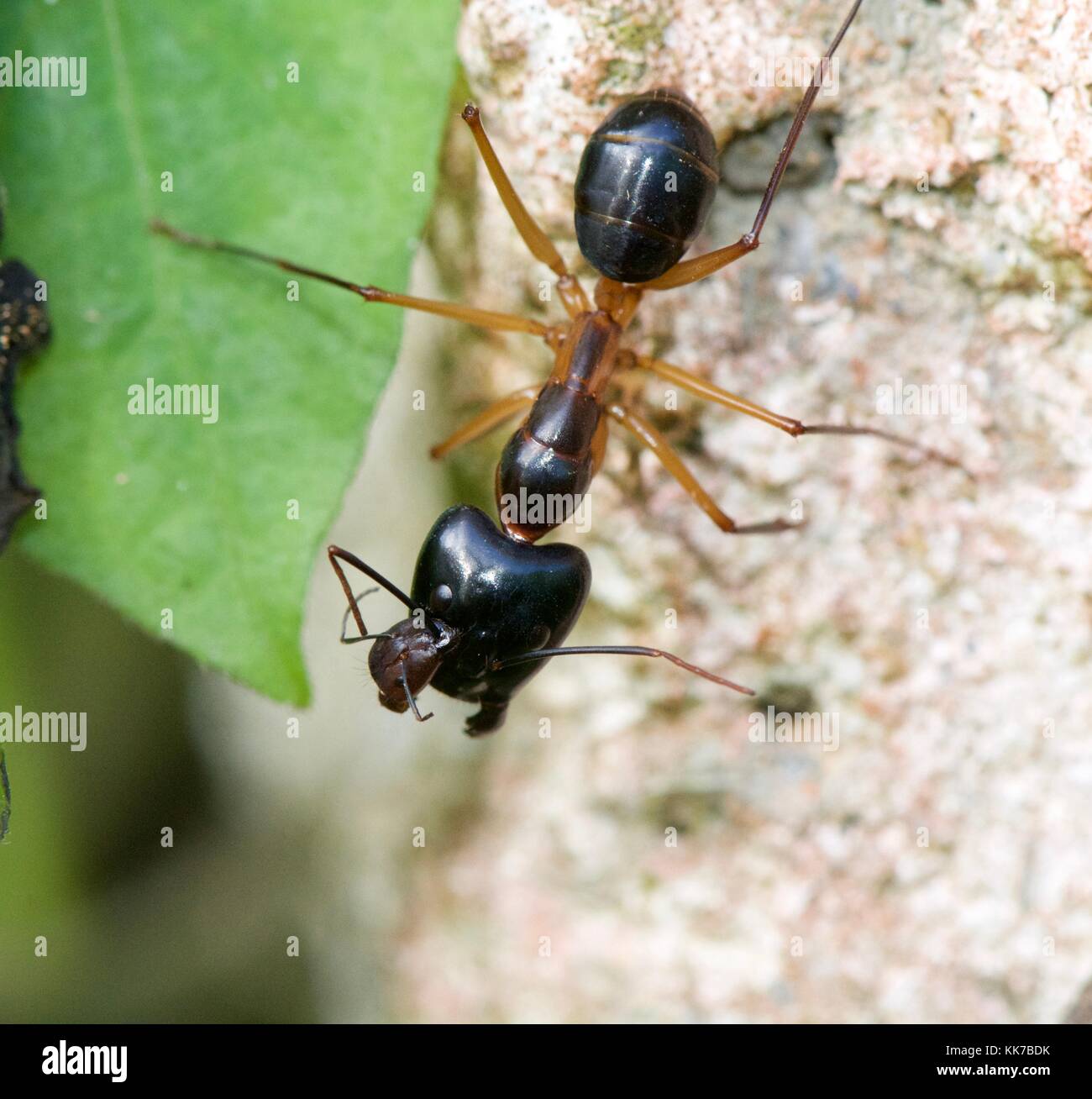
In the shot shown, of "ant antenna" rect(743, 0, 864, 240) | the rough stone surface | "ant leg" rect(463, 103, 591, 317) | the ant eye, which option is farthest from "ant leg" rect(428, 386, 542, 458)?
"ant antenna" rect(743, 0, 864, 240)

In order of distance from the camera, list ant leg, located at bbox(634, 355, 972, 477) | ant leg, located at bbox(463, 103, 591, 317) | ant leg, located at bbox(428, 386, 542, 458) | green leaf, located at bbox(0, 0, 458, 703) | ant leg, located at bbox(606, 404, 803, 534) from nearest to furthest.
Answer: green leaf, located at bbox(0, 0, 458, 703) → ant leg, located at bbox(463, 103, 591, 317) → ant leg, located at bbox(634, 355, 972, 477) → ant leg, located at bbox(606, 404, 803, 534) → ant leg, located at bbox(428, 386, 542, 458)

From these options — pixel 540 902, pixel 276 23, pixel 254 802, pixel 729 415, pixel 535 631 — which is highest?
pixel 276 23

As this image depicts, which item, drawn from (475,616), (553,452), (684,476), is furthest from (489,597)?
(684,476)

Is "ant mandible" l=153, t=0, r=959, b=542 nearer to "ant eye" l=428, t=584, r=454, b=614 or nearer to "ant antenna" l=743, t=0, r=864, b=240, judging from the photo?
"ant antenna" l=743, t=0, r=864, b=240

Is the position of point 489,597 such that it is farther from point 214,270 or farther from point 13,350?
point 13,350

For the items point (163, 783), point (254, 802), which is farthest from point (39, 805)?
point (254, 802)

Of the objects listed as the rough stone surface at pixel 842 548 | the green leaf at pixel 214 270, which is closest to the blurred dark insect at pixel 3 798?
the green leaf at pixel 214 270
